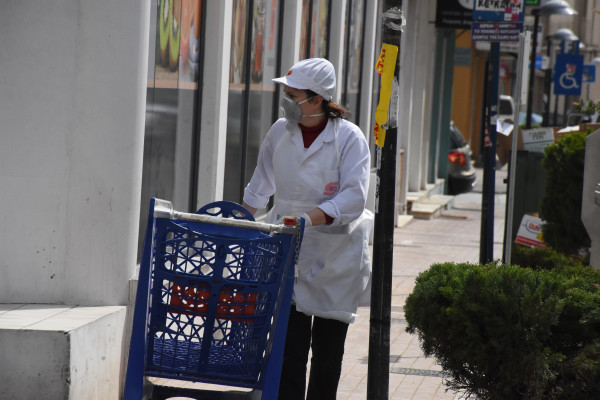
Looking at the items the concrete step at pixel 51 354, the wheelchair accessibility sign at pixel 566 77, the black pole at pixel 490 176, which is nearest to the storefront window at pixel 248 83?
the black pole at pixel 490 176

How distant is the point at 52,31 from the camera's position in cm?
559

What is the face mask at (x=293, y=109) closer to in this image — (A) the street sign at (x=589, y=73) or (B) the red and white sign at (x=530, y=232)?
(B) the red and white sign at (x=530, y=232)

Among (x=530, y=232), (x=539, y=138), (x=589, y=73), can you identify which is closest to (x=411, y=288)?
(x=530, y=232)

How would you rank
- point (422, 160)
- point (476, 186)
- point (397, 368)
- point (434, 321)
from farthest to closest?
point (476, 186) → point (422, 160) → point (397, 368) → point (434, 321)

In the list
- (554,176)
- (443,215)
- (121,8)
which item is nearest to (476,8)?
(554,176)

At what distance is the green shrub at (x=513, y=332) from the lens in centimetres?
455

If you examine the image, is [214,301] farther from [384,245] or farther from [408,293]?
[408,293]

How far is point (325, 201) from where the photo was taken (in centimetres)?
486

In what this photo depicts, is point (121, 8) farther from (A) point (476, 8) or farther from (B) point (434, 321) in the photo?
(A) point (476, 8)

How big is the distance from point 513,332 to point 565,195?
557cm

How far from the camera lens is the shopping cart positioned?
13.4ft

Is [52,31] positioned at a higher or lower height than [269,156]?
higher

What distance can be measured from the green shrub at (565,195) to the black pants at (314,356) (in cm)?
526

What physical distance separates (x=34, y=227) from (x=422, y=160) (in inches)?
609
